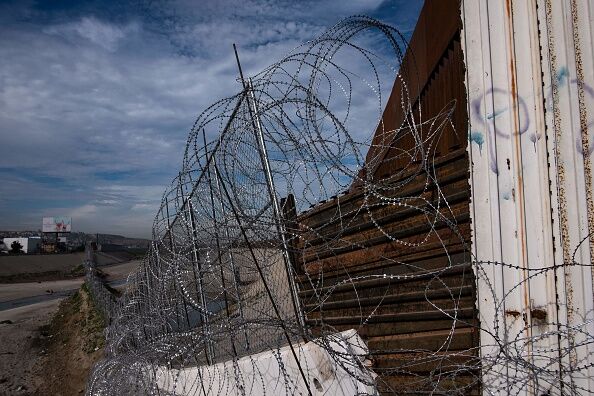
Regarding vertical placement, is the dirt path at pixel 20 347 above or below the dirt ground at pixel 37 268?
below

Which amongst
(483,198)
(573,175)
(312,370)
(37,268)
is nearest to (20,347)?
(312,370)

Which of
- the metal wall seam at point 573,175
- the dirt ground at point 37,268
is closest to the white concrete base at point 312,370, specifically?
the metal wall seam at point 573,175

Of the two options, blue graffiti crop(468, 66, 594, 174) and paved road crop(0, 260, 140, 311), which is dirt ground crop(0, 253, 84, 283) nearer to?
paved road crop(0, 260, 140, 311)

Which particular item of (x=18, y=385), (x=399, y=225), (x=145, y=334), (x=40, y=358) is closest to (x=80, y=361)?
(x=18, y=385)

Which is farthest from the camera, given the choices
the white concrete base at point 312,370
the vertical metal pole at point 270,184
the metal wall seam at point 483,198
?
the vertical metal pole at point 270,184

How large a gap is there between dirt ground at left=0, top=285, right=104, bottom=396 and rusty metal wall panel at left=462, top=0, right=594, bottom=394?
626 cm

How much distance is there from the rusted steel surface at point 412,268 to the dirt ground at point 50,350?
5.35 metres

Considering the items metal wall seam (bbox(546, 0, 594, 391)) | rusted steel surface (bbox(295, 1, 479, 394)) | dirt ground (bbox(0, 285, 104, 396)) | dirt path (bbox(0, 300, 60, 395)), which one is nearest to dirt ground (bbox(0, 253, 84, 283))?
dirt path (bbox(0, 300, 60, 395))

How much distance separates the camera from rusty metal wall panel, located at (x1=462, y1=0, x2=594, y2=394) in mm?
2041

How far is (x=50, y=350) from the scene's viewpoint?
34.7 ft

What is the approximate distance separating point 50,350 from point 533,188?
35.9 feet

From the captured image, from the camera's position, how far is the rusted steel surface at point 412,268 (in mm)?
2381

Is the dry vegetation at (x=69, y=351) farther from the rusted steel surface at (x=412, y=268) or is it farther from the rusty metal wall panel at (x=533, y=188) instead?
the rusty metal wall panel at (x=533, y=188)

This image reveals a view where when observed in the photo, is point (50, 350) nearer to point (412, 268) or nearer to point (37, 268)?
point (412, 268)
